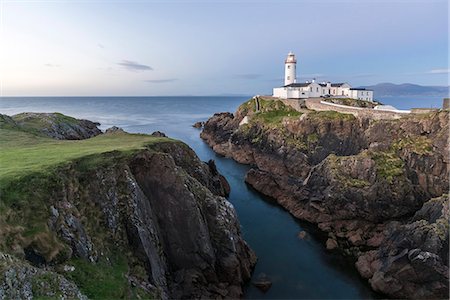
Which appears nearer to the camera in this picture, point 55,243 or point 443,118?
point 55,243

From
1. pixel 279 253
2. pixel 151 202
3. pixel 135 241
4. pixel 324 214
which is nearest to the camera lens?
pixel 135 241

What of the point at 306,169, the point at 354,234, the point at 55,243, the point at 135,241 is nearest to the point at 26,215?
the point at 55,243

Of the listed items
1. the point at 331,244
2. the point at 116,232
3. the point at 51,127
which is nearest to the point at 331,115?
the point at 331,244

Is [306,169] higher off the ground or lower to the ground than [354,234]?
higher

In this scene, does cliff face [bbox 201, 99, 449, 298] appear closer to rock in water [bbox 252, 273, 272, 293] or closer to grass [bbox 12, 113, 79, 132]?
rock in water [bbox 252, 273, 272, 293]

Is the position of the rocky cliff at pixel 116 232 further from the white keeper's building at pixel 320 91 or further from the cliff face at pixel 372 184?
the white keeper's building at pixel 320 91

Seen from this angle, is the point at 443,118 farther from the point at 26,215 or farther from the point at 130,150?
the point at 26,215

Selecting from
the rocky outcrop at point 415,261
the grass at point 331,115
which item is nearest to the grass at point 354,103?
the grass at point 331,115
